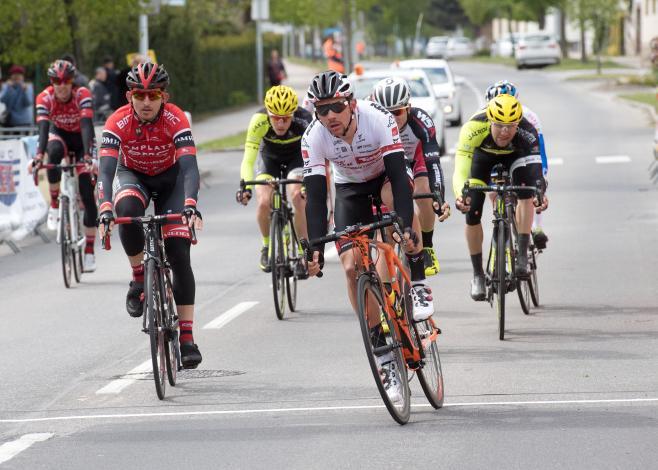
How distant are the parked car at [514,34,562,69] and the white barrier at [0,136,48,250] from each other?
5637cm

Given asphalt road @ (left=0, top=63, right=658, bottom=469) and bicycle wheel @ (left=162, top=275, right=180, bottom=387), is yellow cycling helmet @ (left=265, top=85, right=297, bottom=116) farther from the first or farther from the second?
bicycle wheel @ (left=162, top=275, right=180, bottom=387)

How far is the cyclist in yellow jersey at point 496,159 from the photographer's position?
35.3 feet

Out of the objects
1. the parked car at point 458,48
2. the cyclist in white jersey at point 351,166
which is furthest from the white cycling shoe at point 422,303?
the parked car at point 458,48

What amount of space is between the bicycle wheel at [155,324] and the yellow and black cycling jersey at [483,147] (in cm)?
287

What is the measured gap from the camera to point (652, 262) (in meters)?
Answer: 14.6

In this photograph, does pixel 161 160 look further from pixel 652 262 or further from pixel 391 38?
pixel 391 38

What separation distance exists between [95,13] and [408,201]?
26.0 m

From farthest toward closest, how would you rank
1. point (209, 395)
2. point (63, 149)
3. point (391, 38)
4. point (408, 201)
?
point (391, 38) < point (63, 149) < point (209, 395) < point (408, 201)

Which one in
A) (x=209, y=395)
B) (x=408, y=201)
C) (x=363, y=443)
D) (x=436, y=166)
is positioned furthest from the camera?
(x=436, y=166)

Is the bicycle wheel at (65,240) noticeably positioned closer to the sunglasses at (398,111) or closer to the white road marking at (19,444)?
the sunglasses at (398,111)

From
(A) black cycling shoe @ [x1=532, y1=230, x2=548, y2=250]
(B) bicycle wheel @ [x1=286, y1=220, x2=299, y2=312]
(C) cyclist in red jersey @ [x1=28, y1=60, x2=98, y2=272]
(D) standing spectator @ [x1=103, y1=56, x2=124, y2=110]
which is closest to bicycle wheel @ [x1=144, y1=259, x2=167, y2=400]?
(B) bicycle wheel @ [x1=286, y1=220, x2=299, y2=312]

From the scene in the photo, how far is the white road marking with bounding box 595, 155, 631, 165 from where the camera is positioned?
27561 millimetres

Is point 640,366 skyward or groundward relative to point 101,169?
groundward

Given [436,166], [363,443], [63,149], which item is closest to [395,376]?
[363,443]
